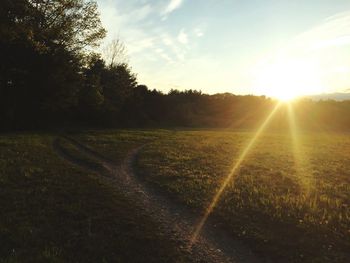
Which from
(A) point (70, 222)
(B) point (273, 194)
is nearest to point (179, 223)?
(A) point (70, 222)

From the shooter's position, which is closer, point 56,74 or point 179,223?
point 179,223

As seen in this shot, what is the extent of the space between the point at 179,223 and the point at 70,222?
14.9 ft

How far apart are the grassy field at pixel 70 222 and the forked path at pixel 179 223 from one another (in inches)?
20.3

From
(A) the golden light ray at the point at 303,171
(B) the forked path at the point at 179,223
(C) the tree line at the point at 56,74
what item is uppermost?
(C) the tree line at the point at 56,74

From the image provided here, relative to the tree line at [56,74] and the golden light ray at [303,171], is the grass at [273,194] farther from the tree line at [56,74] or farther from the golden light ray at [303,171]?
the tree line at [56,74]

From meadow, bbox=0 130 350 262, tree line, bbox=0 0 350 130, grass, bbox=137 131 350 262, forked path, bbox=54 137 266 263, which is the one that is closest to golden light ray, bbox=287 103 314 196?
grass, bbox=137 131 350 262

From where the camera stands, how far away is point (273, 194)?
20406 millimetres

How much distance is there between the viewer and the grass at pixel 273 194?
13375 millimetres

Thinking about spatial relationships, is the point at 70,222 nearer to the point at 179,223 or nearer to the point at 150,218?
the point at 150,218

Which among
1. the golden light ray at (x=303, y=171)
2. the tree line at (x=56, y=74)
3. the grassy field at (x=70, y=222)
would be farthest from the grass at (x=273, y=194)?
the tree line at (x=56, y=74)

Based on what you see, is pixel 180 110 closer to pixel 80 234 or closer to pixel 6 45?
pixel 6 45

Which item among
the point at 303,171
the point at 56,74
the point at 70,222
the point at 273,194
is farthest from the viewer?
the point at 56,74

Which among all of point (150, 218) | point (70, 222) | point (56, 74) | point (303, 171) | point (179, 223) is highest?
point (56, 74)

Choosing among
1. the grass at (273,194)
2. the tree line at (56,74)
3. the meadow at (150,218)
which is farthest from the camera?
the tree line at (56,74)
